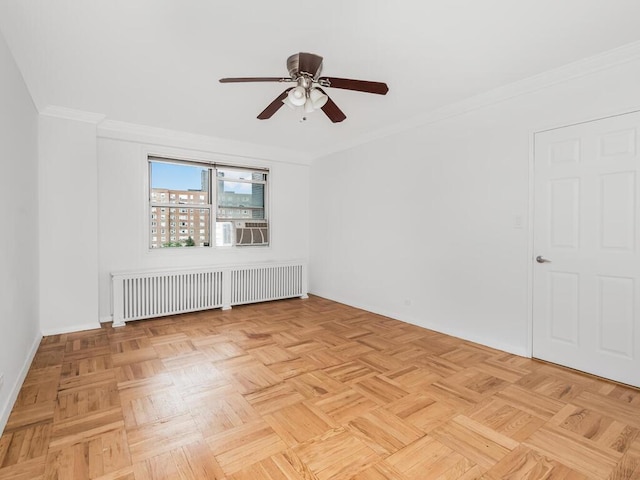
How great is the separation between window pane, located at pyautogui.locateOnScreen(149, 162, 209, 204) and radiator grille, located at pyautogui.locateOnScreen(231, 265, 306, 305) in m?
1.21

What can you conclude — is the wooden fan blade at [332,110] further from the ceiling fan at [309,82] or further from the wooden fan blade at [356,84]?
the wooden fan blade at [356,84]

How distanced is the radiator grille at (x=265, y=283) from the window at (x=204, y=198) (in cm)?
59

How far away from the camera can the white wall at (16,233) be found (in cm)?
205

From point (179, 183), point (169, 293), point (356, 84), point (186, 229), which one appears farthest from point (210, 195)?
point (356, 84)

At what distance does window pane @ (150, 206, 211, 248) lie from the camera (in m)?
4.44

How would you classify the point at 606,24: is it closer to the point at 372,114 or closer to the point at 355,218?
the point at 372,114

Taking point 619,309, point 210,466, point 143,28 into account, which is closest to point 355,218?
point 619,309

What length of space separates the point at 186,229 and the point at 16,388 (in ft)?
8.77

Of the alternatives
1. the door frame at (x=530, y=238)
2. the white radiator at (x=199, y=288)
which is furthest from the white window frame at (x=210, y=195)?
the door frame at (x=530, y=238)

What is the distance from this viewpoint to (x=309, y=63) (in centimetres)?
205

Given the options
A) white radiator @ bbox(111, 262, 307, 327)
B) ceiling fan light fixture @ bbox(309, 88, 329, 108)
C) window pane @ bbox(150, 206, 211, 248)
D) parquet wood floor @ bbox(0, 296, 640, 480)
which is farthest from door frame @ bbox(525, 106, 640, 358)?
window pane @ bbox(150, 206, 211, 248)

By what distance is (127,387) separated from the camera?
2.38 m

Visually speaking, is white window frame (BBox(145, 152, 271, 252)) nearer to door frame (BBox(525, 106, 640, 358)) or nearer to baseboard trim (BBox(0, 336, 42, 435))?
baseboard trim (BBox(0, 336, 42, 435))

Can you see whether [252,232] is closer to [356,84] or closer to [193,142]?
[193,142]
